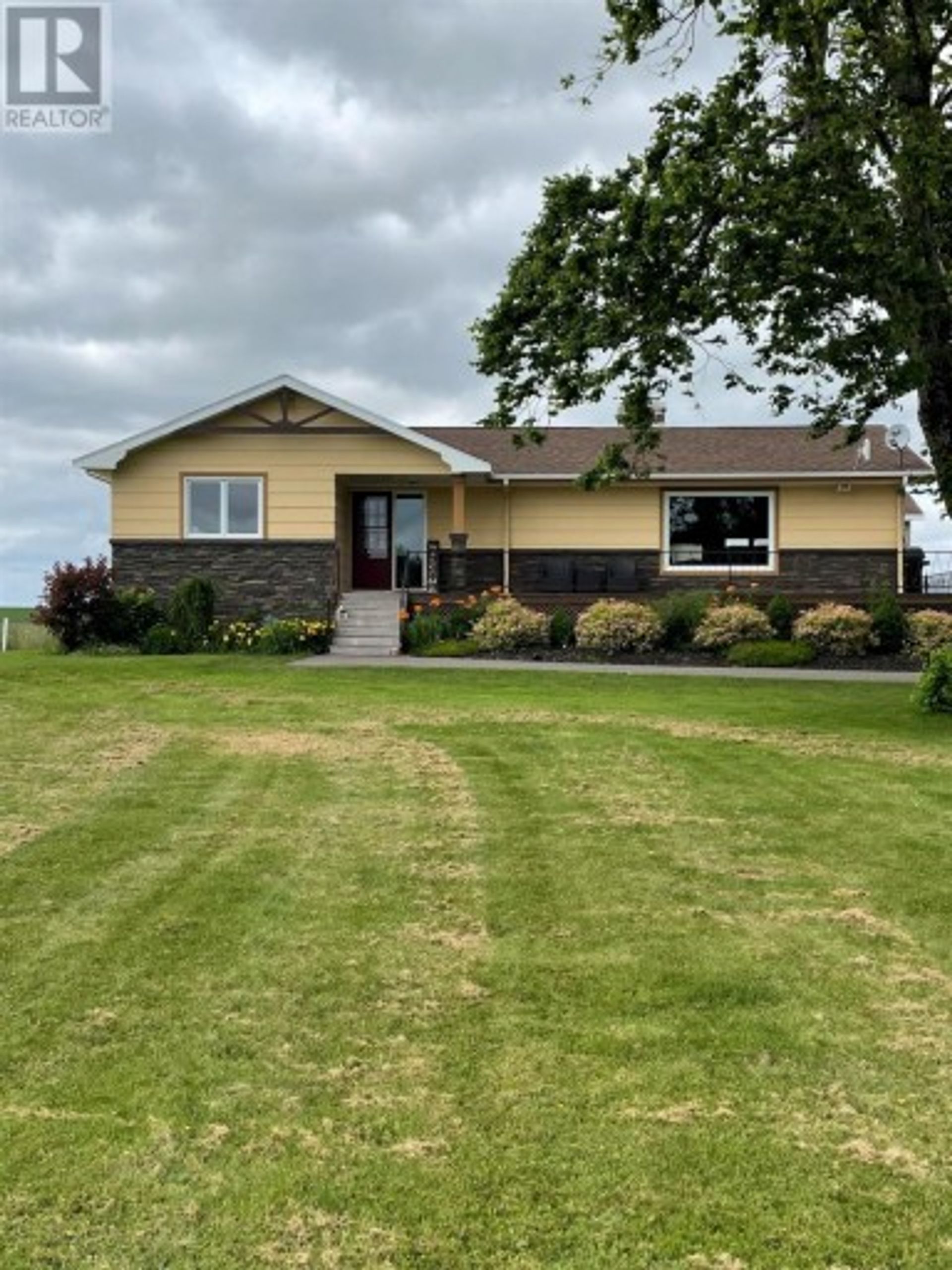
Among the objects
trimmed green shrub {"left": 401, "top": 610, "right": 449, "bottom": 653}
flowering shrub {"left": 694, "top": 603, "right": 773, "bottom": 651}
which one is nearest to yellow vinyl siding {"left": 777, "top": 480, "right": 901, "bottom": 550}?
flowering shrub {"left": 694, "top": 603, "right": 773, "bottom": 651}

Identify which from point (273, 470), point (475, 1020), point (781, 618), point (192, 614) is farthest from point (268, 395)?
point (475, 1020)

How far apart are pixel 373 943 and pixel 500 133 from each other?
621 inches

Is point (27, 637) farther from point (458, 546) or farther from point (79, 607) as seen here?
point (458, 546)

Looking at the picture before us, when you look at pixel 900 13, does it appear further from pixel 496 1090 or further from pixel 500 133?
pixel 496 1090

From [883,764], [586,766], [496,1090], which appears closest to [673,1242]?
[496,1090]

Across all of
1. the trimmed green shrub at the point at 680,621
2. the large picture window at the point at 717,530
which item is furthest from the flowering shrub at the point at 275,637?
the large picture window at the point at 717,530

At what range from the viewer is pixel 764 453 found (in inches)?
1040

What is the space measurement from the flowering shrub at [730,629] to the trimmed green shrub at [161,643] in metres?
9.82

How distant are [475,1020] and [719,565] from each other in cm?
2236

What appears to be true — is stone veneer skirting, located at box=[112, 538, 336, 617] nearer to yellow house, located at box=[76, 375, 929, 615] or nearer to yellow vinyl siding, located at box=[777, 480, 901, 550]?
yellow house, located at box=[76, 375, 929, 615]

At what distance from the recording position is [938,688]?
13.7 m

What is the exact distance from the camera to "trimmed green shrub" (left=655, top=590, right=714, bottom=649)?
20953 mm

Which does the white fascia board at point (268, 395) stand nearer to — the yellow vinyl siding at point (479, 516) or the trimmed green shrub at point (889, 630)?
the yellow vinyl siding at point (479, 516)

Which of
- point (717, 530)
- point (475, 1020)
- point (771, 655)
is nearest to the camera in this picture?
point (475, 1020)
